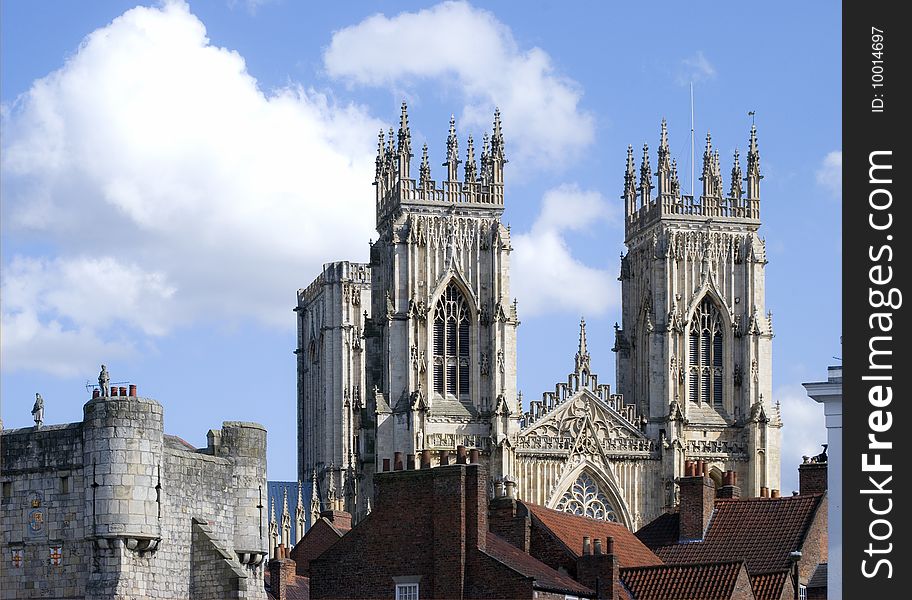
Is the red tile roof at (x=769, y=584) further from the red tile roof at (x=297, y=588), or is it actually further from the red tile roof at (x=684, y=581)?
the red tile roof at (x=297, y=588)

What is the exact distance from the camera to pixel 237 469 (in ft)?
105

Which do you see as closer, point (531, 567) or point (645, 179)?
point (531, 567)

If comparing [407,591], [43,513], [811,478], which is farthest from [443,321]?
[43,513]

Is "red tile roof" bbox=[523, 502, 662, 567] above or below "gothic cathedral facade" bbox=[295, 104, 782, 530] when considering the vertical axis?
below

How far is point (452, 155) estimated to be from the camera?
88.6 meters

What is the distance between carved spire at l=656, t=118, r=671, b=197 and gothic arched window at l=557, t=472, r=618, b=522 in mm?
11790

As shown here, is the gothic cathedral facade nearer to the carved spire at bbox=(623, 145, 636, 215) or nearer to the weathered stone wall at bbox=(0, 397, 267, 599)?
the carved spire at bbox=(623, 145, 636, 215)

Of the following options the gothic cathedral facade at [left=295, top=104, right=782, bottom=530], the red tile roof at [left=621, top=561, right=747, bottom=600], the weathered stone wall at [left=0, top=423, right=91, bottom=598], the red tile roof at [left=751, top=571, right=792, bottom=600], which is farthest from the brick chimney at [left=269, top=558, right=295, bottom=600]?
the gothic cathedral facade at [left=295, top=104, right=782, bottom=530]

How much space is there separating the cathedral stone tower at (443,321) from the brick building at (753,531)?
36.2 m

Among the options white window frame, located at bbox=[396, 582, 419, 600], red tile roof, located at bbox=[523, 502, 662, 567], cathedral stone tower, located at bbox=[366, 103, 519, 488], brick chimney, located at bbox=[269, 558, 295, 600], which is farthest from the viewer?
cathedral stone tower, located at bbox=[366, 103, 519, 488]

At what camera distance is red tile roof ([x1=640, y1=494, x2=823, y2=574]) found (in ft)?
144

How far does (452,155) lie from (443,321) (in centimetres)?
681

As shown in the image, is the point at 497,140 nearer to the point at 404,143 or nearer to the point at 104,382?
the point at 404,143
